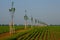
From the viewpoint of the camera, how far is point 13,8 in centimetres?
3444

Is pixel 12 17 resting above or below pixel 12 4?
below

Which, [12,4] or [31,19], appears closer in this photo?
[12,4]

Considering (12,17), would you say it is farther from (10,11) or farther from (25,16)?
(25,16)

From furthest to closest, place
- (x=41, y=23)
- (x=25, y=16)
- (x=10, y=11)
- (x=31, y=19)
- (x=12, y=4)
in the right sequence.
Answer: (x=41, y=23) → (x=31, y=19) → (x=25, y=16) → (x=10, y=11) → (x=12, y=4)

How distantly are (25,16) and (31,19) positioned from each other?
18.4 meters

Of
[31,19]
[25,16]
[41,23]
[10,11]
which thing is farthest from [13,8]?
[41,23]

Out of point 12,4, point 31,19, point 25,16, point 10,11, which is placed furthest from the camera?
point 31,19

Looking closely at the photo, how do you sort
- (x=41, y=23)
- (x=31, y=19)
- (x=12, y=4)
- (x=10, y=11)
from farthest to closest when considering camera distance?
(x=41, y=23), (x=31, y=19), (x=10, y=11), (x=12, y=4)

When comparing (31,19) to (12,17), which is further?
(31,19)

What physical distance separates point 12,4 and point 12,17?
2.25m

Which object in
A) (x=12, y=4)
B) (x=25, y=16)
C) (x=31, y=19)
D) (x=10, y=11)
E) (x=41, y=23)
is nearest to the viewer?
(x=12, y=4)

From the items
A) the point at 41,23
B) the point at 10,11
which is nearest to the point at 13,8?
the point at 10,11

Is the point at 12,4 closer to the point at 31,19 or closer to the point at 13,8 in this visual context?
the point at 13,8

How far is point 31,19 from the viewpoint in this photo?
292ft
